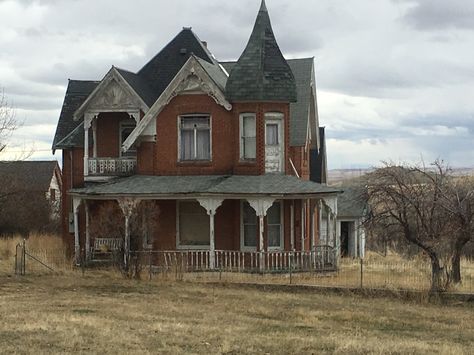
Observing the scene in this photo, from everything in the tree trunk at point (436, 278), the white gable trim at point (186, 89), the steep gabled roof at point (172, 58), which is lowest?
the tree trunk at point (436, 278)

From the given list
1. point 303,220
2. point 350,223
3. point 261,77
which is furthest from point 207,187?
point 350,223

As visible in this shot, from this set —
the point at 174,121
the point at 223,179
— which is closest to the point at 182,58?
the point at 174,121

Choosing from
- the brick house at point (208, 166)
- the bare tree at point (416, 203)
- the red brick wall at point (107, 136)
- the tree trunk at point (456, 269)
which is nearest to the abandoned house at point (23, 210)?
the red brick wall at point (107, 136)

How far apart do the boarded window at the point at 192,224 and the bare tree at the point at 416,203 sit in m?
6.22

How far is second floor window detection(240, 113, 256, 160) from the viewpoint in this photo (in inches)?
1059

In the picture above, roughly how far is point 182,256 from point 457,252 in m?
9.14

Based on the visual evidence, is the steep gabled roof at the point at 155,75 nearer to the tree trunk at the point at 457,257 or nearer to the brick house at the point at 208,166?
the brick house at the point at 208,166

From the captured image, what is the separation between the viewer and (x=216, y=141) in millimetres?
27328

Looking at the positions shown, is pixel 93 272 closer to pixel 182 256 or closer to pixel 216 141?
pixel 182 256

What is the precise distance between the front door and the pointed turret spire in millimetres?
1034

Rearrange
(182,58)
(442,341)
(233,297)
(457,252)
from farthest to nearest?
(182,58)
(457,252)
(233,297)
(442,341)

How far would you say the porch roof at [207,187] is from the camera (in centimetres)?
2469

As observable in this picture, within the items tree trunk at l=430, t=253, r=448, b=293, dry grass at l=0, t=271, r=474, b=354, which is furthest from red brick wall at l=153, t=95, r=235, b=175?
tree trunk at l=430, t=253, r=448, b=293

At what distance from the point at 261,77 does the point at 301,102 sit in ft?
15.0
